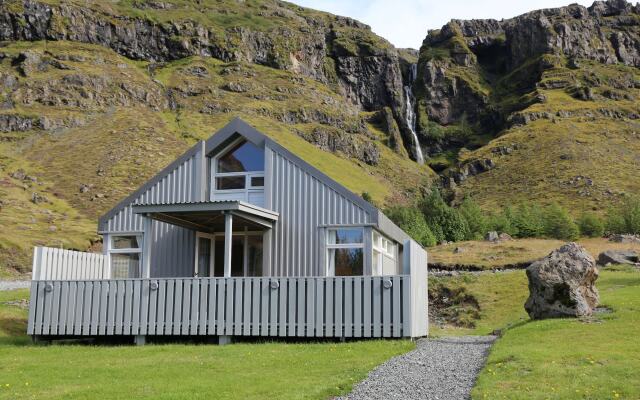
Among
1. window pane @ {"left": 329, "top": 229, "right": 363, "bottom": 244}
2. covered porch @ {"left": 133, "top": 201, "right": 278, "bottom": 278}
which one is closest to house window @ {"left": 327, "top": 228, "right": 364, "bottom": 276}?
window pane @ {"left": 329, "top": 229, "right": 363, "bottom": 244}

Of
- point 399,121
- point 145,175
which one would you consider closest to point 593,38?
point 399,121

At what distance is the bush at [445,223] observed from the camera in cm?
7894

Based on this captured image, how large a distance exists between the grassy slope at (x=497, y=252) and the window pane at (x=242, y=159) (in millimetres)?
30667

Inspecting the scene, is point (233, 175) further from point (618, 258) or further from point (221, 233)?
point (618, 258)

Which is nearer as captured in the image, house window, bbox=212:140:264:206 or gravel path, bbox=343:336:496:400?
gravel path, bbox=343:336:496:400

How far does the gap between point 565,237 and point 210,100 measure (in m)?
91.6

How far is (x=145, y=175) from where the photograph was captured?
95875 millimetres

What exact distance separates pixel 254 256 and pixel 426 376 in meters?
11.3

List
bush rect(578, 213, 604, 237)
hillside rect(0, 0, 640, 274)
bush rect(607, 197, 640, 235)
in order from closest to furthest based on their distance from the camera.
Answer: bush rect(607, 197, 640, 235), bush rect(578, 213, 604, 237), hillside rect(0, 0, 640, 274)

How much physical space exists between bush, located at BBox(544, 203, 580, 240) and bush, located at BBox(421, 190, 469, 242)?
9.93 meters

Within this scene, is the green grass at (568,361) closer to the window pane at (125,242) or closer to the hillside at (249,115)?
the window pane at (125,242)

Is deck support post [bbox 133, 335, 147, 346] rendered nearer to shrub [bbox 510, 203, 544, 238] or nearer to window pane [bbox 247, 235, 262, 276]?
window pane [bbox 247, 235, 262, 276]

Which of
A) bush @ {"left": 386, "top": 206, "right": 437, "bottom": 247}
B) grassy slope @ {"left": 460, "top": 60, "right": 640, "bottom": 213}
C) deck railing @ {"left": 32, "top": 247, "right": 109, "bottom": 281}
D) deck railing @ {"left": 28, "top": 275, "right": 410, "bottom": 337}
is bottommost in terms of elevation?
deck railing @ {"left": 28, "top": 275, "right": 410, "bottom": 337}

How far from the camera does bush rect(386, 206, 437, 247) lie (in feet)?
221
